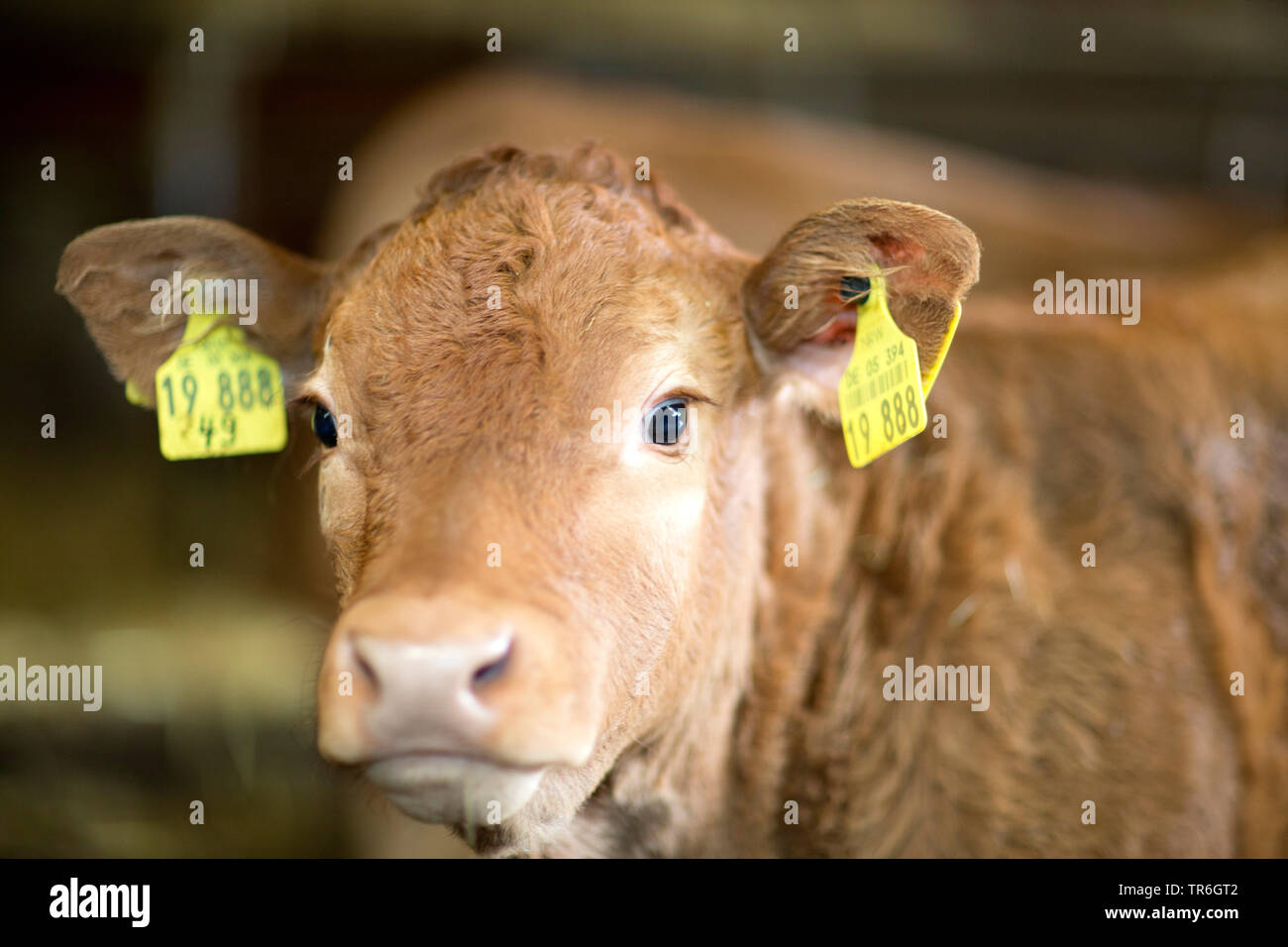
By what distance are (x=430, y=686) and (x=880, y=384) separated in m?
1.13

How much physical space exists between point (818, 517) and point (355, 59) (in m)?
5.36

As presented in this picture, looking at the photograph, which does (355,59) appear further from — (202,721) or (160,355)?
(160,355)

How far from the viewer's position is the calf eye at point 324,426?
2.17 meters

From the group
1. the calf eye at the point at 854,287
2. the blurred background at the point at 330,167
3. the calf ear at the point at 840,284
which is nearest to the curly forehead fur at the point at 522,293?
the calf ear at the point at 840,284

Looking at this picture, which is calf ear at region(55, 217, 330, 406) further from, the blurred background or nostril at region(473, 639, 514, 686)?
the blurred background

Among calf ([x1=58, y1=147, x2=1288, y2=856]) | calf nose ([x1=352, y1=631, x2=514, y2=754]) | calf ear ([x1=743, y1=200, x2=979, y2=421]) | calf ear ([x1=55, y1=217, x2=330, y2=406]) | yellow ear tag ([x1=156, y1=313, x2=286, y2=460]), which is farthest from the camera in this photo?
yellow ear tag ([x1=156, y1=313, x2=286, y2=460])

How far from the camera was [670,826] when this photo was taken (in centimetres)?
237

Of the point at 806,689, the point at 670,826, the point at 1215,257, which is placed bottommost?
the point at 670,826

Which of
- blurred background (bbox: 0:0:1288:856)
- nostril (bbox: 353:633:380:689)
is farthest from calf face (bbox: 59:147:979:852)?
blurred background (bbox: 0:0:1288:856)

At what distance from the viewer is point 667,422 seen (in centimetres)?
207

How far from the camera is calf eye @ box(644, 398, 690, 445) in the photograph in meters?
2.03

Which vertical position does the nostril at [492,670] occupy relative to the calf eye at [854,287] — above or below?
below

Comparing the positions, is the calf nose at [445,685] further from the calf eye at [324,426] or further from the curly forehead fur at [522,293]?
the calf eye at [324,426]

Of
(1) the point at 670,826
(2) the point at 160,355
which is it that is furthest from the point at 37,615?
(1) the point at 670,826
